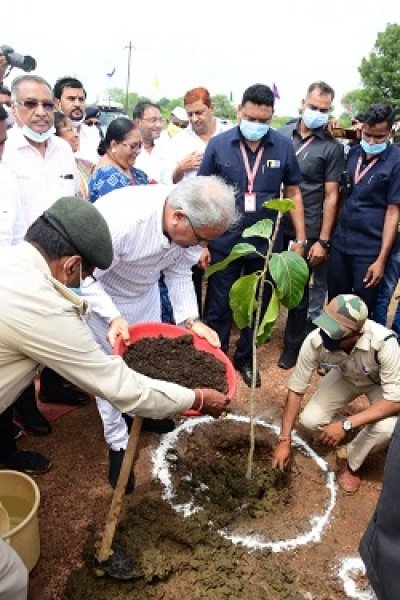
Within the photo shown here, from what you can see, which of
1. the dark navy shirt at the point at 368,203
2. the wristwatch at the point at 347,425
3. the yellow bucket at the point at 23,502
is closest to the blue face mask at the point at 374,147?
the dark navy shirt at the point at 368,203

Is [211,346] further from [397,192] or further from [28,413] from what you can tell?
[397,192]

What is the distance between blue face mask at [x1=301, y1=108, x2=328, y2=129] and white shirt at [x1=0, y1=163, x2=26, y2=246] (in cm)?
297

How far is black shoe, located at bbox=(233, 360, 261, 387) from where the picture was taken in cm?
476

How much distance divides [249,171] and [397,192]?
1361mm

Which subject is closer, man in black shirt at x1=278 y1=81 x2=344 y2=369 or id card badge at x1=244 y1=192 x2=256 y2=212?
id card badge at x1=244 y1=192 x2=256 y2=212

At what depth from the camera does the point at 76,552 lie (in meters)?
2.83

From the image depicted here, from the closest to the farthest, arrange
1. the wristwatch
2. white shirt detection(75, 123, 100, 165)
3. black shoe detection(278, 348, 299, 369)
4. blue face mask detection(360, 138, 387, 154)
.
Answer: the wristwatch, blue face mask detection(360, 138, 387, 154), black shoe detection(278, 348, 299, 369), white shirt detection(75, 123, 100, 165)

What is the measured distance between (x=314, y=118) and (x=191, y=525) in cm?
383

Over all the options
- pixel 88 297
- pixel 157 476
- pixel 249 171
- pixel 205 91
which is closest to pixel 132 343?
pixel 88 297

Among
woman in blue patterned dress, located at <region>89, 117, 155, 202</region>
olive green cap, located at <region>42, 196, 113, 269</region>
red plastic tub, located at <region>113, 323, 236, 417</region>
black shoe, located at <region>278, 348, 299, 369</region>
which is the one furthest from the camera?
black shoe, located at <region>278, 348, 299, 369</region>

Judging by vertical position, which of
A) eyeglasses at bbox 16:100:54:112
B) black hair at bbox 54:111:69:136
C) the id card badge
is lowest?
the id card badge

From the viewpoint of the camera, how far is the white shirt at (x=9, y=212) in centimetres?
311

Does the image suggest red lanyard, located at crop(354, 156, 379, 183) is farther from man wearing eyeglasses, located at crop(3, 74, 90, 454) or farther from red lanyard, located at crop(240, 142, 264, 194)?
man wearing eyeglasses, located at crop(3, 74, 90, 454)

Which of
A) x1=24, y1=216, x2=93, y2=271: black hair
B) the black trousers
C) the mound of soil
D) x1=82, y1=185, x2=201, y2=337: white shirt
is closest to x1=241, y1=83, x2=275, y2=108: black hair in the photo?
x1=82, y1=185, x2=201, y2=337: white shirt
